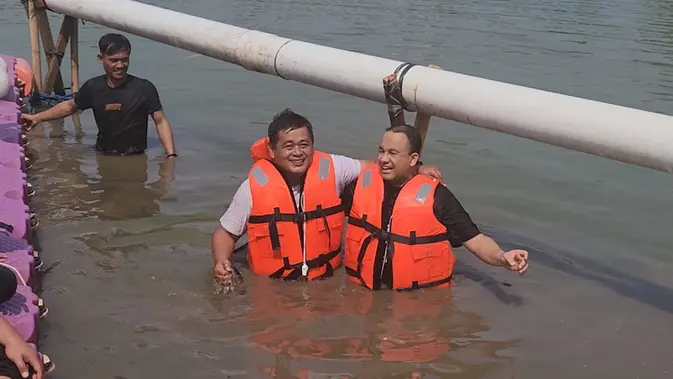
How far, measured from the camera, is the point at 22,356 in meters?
3.52

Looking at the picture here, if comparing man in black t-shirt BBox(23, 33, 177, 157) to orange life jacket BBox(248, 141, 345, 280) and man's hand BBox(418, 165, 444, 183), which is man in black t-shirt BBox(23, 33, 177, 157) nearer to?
orange life jacket BBox(248, 141, 345, 280)

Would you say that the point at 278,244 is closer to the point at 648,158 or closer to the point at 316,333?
the point at 316,333

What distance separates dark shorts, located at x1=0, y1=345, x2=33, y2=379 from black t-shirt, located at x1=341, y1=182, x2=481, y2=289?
2.32 metres

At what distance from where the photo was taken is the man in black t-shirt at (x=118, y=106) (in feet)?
24.8

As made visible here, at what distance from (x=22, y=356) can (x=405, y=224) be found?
7.70ft

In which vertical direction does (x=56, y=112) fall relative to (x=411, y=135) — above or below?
below

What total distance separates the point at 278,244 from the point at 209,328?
73cm

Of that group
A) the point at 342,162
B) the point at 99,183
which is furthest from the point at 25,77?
the point at 342,162

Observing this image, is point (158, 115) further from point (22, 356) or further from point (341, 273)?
point (22, 356)

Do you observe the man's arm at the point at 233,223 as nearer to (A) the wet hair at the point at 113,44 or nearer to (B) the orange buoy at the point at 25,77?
(A) the wet hair at the point at 113,44

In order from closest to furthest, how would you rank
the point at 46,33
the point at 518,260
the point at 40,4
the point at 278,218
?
the point at 518,260 < the point at 278,218 < the point at 40,4 < the point at 46,33

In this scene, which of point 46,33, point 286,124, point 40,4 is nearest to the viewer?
point 286,124

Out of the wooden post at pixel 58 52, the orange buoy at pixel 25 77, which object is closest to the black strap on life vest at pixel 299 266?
the orange buoy at pixel 25 77

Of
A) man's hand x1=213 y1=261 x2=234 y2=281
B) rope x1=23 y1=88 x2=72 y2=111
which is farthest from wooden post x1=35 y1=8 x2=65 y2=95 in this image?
man's hand x1=213 y1=261 x2=234 y2=281
